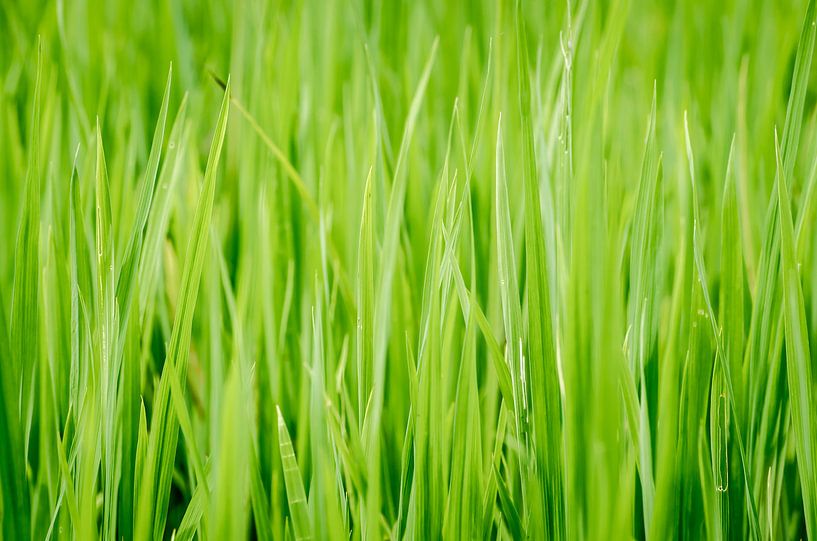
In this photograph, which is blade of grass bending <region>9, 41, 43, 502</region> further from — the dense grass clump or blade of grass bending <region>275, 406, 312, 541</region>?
blade of grass bending <region>275, 406, 312, 541</region>

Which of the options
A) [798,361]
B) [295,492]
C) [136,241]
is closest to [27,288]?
[136,241]

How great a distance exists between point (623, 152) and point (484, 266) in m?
0.26

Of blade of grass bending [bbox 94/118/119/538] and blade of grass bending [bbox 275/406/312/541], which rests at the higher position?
blade of grass bending [bbox 94/118/119/538]

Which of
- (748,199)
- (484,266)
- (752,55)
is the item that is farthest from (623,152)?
(752,55)

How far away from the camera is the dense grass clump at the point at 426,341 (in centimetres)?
40

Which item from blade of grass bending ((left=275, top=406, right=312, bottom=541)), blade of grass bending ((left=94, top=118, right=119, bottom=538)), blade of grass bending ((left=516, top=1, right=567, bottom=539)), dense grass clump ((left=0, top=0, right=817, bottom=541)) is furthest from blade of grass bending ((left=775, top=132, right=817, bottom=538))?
blade of grass bending ((left=94, top=118, right=119, bottom=538))

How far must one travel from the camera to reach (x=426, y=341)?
423 millimetres

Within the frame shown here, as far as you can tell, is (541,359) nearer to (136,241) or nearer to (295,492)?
(295,492)

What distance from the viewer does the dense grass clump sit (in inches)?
15.6

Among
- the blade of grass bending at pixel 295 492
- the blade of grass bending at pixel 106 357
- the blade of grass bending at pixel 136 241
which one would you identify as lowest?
the blade of grass bending at pixel 295 492

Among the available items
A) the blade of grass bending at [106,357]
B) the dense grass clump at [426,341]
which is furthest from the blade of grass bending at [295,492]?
the blade of grass bending at [106,357]

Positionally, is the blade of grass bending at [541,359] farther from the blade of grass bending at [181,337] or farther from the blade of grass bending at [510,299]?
the blade of grass bending at [181,337]

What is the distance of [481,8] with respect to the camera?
1021 mm

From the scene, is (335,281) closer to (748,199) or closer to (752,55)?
(748,199)
